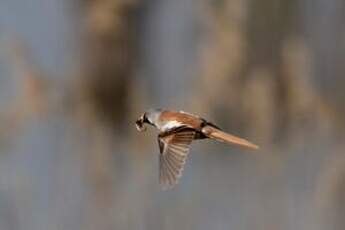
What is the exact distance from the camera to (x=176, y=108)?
196 cm

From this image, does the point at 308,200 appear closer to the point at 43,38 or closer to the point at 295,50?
the point at 295,50

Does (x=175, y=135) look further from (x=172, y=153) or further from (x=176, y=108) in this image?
(x=176, y=108)

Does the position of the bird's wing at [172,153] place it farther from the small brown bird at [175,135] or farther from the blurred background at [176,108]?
the blurred background at [176,108]

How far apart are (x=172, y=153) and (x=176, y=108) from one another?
0.37 meters

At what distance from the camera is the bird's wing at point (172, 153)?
5.06ft

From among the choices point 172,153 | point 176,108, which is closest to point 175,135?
point 172,153

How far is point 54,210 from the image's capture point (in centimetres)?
194

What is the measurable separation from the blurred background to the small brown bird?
0.26 m

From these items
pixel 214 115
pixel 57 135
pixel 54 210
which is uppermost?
pixel 214 115

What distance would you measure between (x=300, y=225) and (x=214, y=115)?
0.26 metres

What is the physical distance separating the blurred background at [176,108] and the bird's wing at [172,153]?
1.03 ft

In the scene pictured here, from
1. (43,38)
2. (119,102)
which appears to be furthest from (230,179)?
(43,38)

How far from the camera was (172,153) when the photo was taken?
62.9 inches

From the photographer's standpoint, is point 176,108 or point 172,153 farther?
point 176,108
